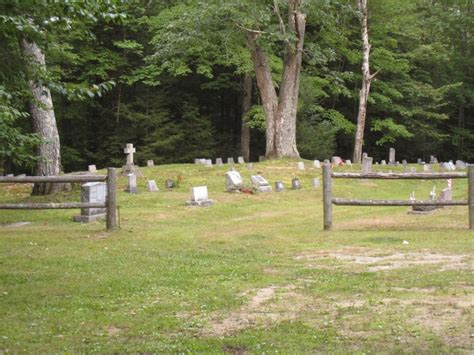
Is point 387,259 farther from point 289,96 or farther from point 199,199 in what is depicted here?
point 289,96

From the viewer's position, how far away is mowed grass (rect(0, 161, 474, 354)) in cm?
547

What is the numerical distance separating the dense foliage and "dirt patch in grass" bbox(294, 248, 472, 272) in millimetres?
18361

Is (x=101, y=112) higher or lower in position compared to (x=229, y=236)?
higher

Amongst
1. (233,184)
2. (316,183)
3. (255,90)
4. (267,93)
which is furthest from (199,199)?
(255,90)

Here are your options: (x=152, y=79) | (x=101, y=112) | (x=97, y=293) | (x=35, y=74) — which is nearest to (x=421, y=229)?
(x=97, y=293)

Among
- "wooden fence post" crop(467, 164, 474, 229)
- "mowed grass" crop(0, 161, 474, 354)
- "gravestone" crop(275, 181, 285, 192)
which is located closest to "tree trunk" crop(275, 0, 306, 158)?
"gravestone" crop(275, 181, 285, 192)

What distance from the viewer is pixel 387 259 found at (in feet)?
29.6

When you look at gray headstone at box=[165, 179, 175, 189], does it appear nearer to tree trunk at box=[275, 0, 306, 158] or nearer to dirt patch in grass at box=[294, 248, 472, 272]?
tree trunk at box=[275, 0, 306, 158]

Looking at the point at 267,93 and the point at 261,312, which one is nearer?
the point at 261,312

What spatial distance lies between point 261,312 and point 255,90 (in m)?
36.5

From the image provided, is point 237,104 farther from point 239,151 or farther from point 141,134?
point 141,134

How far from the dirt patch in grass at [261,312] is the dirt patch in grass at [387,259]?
5.75 ft

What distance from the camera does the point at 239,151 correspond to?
42.1m

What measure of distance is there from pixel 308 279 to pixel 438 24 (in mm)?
37446
